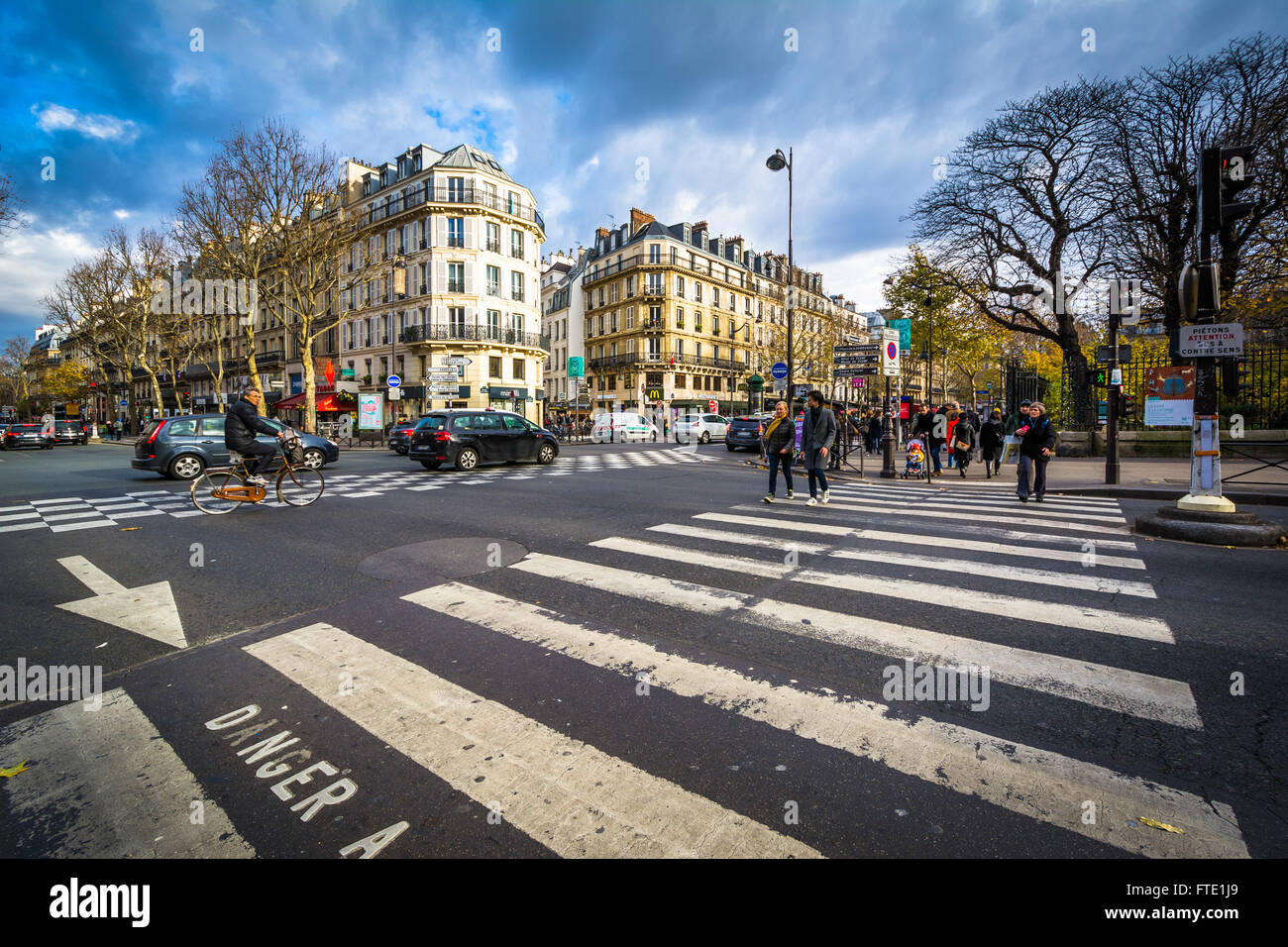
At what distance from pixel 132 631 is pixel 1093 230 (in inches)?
1034

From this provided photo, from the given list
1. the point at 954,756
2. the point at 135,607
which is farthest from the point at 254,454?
the point at 954,756

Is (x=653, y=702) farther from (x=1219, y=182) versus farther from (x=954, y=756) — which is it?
(x=1219, y=182)

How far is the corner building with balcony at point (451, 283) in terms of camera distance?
1574 inches

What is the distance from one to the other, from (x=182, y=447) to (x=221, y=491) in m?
6.73

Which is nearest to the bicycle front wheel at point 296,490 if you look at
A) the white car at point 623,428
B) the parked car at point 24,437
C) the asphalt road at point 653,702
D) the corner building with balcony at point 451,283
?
the asphalt road at point 653,702

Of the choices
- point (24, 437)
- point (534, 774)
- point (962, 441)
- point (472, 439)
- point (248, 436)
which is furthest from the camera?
point (24, 437)

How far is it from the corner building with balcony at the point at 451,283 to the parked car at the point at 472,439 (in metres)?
22.8

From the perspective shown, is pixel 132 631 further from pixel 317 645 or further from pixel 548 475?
pixel 548 475

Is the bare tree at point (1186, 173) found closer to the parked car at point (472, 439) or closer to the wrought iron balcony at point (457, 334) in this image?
the parked car at point (472, 439)

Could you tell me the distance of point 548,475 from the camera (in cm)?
1442

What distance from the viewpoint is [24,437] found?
3173 centimetres

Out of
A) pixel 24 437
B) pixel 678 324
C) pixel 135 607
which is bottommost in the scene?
pixel 135 607

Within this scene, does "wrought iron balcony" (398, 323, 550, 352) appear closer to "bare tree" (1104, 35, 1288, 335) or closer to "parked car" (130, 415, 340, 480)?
"parked car" (130, 415, 340, 480)
